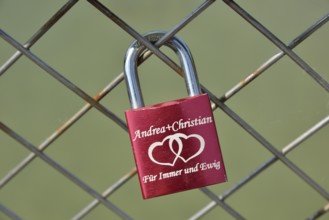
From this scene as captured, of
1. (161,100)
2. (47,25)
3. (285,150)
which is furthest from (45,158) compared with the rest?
(161,100)

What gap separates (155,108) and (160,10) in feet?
4.81

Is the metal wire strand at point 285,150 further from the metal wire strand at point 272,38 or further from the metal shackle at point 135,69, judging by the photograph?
the metal shackle at point 135,69

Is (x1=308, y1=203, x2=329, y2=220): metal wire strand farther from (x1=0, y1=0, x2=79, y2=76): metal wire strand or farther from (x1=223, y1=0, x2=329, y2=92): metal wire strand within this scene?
(x1=0, y1=0, x2=79, y2=76): metal wire strand

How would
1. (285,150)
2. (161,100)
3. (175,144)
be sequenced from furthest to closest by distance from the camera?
(161,100) < (285,150) < (175,144)

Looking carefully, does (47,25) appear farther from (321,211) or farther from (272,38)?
(321,211)

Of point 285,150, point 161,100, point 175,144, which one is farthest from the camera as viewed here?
point 161,100

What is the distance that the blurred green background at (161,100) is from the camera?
1.76 metres

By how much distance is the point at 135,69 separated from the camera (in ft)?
2.69

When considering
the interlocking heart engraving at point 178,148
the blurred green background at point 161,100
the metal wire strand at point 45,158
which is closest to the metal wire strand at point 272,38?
the interlocking heart engraving at point 178,148

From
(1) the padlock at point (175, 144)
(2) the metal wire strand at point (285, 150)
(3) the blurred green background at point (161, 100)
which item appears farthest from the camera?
(3) the blurred green background at point (161, 100)

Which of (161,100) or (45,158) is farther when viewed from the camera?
(161,100)

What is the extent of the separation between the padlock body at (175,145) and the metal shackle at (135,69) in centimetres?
3

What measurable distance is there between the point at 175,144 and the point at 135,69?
117mm

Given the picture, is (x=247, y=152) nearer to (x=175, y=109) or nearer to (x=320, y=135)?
(x=320, y=135)
